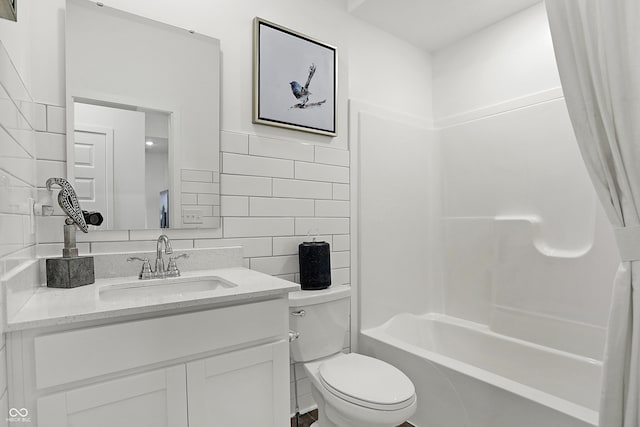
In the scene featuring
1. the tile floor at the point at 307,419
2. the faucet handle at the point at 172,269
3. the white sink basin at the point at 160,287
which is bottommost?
the tile floor at the point at 307,419

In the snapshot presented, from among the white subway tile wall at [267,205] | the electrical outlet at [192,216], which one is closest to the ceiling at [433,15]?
the white subway tile wall at [267,205]

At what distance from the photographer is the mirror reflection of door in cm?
141

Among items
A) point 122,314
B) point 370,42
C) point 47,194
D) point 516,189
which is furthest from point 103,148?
point 516,189

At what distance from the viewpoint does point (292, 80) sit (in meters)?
1.96

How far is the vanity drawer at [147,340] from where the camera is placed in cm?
89

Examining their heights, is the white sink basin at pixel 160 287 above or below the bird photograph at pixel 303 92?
below

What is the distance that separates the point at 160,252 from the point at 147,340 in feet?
1.78

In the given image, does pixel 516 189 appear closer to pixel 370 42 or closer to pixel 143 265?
pixel 370 42

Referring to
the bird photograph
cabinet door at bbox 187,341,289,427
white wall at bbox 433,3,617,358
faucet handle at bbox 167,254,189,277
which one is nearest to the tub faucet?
faucet handle at bbox 167,254,189,277

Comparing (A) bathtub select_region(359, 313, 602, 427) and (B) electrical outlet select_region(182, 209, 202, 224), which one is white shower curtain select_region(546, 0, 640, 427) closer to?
(A) bathtub select_region(359, 313, 602, 427)

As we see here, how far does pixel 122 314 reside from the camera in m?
0.96

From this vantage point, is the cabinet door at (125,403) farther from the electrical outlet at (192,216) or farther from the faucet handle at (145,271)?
the electrical outlet at (192,216)

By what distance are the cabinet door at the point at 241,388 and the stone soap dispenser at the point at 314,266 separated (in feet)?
1.99

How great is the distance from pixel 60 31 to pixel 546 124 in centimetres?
244
